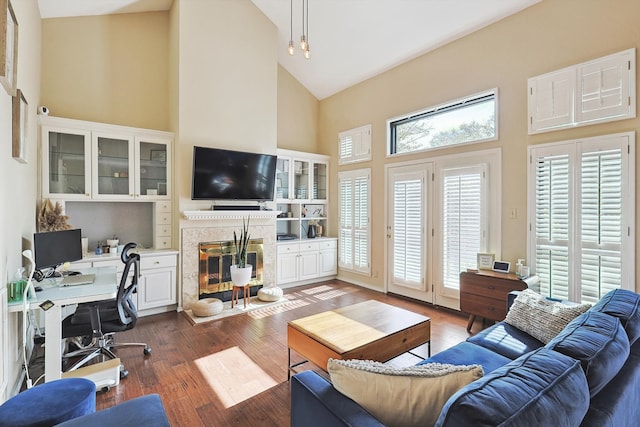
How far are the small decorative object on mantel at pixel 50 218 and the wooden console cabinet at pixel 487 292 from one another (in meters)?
4.52

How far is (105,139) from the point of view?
13.0ft

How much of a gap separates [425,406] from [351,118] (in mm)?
5277

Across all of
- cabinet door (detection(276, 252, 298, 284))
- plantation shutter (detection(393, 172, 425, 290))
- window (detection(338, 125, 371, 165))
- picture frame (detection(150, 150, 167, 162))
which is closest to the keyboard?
picture frame (detection(150, 150, 167, 162))

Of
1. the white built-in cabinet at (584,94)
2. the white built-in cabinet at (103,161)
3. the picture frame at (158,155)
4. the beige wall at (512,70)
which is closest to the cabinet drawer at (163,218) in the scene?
the white built-in cabinet at (103,161)

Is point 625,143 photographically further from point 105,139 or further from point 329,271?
point 105,139

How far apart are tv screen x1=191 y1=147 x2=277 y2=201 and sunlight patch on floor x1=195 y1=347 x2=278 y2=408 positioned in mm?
2185

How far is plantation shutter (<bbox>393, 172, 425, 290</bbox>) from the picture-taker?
4.65 m

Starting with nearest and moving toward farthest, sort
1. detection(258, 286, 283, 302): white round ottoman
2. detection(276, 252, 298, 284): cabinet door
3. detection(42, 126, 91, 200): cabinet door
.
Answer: detection(42, 126, 91, 200): cabinet door
detection(258, 286, 283, 302): white round ottoman
detection(276, 252, 298, 284): cabinet door

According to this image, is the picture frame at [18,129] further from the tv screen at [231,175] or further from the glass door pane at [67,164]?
the tv screen at [231,175]

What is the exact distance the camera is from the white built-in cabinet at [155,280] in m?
3.93

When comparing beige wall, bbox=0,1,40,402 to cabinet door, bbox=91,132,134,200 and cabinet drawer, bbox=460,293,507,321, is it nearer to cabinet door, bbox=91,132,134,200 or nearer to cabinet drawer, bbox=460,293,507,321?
cabinet door, bbox=91,132,134,200

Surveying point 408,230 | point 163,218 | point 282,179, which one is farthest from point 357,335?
point 282,179

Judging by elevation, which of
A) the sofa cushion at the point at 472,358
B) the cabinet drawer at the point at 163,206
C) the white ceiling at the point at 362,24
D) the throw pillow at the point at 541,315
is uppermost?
the white ceiling at the point at 362,24

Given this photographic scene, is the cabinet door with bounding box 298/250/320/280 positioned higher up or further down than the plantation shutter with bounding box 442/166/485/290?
further down
